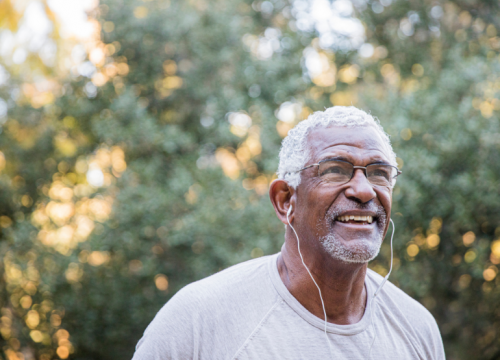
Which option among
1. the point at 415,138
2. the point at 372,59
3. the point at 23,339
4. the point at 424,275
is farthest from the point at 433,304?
the point at 23,339

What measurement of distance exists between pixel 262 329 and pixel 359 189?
2.34ft

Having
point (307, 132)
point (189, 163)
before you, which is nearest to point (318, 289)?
point (307, 132)

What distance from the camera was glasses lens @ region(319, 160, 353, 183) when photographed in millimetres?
2002

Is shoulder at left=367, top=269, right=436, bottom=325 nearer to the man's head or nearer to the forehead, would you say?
the man's head

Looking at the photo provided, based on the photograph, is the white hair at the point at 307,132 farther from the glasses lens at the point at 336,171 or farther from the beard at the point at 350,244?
the beard at the point at 350,244

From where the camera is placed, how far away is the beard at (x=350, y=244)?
193cm

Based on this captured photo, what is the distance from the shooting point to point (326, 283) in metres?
2.03

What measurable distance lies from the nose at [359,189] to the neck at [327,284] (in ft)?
0.90

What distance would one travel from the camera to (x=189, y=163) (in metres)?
6.49

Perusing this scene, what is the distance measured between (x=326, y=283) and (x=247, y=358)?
18.7 inches

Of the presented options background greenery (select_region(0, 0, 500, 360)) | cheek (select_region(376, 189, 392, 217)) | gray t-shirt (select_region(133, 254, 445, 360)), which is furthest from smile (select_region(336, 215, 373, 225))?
background greenery (select_region(0, 0, 500, 360))

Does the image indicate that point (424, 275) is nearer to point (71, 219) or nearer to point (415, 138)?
point (415, 138)

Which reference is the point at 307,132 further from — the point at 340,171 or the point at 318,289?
the point at 318,289

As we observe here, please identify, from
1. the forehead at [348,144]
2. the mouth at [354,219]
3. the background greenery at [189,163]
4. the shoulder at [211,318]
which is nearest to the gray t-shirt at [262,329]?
the shoulder at [211,318]
